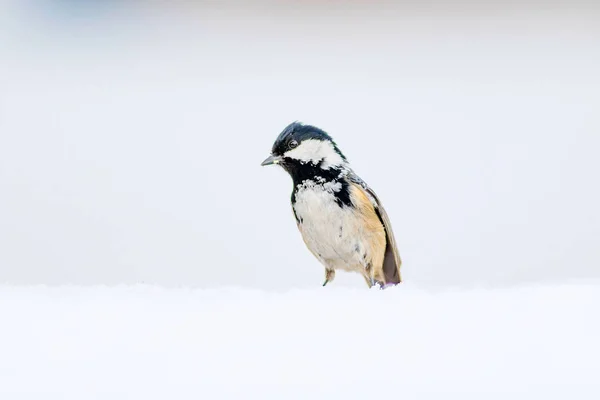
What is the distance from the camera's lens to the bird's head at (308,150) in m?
1.06

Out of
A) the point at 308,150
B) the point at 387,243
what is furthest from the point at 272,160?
the point at 387,243

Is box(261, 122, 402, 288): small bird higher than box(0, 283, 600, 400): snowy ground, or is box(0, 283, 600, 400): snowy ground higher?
box(261, 122, 402, 288): small bird

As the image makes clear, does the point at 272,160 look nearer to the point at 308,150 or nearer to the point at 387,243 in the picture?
the point at 308,150

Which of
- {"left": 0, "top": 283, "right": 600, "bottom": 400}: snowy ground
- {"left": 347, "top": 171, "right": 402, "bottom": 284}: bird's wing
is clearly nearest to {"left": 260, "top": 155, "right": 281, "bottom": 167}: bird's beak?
{"left": 347, "top": 171, "right": 402, "bottom": 284}: bird's wing

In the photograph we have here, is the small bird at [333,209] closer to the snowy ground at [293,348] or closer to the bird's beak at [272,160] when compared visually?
the bird's beak at [272,160]

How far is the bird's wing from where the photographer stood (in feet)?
3.53

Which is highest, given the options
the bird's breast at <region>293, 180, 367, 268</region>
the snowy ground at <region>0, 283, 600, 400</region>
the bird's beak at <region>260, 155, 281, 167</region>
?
the bird's beak at <region>260, 155, 281, 167</region>

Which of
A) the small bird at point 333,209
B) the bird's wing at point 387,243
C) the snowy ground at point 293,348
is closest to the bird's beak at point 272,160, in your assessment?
the small bird at point 333,209

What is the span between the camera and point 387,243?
1087mm

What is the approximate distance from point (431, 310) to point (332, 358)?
0.06m

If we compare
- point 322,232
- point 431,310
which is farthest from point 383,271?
point 431,310

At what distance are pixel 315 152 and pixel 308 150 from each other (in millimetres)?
11

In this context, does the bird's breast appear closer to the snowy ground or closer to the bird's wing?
the bird's wing

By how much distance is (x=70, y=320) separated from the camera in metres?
0.34
